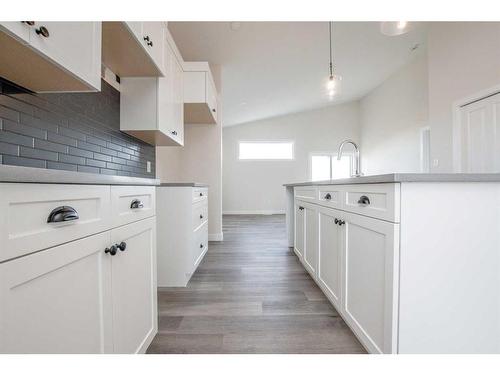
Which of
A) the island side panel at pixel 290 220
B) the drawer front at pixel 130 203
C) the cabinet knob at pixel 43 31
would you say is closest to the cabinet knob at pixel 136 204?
the drawer front at pixel 130 203

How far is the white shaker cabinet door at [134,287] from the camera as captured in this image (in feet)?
2.77

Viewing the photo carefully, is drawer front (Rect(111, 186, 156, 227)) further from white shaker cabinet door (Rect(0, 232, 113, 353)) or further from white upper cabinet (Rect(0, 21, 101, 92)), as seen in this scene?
white upper cabinet (Rect(0, 21, 101, 92))

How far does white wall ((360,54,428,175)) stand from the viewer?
4.73 m

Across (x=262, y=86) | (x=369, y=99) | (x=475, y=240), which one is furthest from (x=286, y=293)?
(x=369, y=99)

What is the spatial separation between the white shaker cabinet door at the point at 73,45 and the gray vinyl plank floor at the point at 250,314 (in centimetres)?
130

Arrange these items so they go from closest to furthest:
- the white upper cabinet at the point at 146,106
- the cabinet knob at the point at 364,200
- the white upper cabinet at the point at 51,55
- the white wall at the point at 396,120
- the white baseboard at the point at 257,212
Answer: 1. the white upper cabinet at the point at 51,55
2. the cabinet knob at the point at 364,200
3. the white upper cabinet at the point at 146,106
4. the white wall at the point at 396,120
5. the white baseboard at the point at 257,212

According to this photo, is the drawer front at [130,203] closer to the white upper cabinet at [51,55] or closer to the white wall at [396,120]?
the white upper cabinet at [51,55]

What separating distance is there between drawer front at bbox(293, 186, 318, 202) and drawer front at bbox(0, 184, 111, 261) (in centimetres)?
155

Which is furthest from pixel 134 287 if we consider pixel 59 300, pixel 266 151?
pixel 266 151

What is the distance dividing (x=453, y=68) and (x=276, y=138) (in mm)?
4664

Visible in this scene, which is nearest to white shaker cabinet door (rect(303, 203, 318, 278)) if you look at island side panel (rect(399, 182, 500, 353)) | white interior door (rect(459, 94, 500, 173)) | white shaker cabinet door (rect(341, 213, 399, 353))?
white shaker cabinet door (rect(341, 213, 399, 353))
